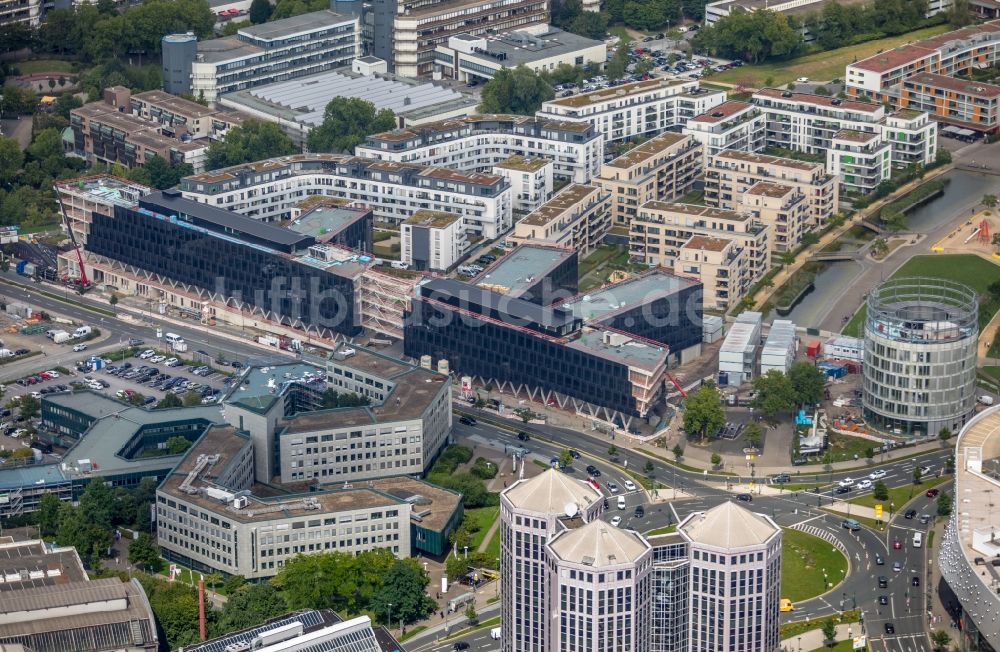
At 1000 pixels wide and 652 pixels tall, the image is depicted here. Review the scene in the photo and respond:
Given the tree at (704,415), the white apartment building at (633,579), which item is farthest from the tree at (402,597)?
the tree at (704,415)

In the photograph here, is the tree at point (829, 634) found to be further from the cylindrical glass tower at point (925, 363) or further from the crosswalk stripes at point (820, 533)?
the cylindrical glass tower at point (925, 363)

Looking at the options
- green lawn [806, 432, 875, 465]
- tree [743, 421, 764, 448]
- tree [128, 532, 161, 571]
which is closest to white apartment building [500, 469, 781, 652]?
tree [128, 532, 161, 571]

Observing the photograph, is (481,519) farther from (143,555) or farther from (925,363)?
(925,363)

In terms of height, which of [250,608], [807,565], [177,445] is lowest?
[807,565]

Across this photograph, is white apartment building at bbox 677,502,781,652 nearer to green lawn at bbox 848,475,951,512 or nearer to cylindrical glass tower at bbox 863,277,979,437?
green lawn at bbox 848,475,951,512

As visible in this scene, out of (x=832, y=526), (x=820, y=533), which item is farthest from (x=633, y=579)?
(x=832, y=526)

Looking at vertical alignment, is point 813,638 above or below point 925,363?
below
